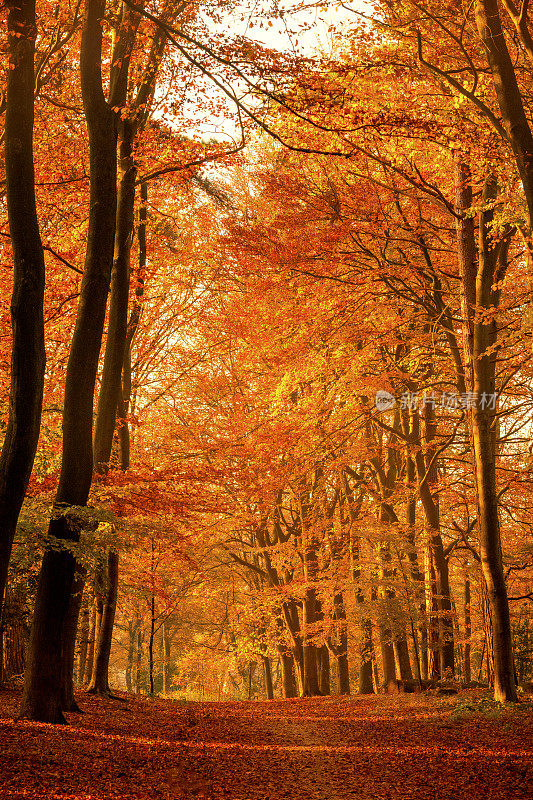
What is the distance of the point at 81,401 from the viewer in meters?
8.98

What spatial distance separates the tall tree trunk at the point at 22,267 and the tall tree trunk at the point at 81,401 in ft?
4.93

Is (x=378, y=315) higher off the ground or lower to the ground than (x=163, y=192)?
lower

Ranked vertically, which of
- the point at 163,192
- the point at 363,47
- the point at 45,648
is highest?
the point at 163,192

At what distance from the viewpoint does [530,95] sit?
10.1m

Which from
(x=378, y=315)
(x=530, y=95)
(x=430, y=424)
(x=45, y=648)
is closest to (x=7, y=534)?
(x=45, y=648)

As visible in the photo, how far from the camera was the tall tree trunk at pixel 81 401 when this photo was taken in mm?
8164

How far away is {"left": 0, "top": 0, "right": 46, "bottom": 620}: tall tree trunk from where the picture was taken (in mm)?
6492

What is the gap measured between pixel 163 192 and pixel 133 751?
574 inches

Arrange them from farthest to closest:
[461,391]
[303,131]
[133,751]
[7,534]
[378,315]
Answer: [378,315] < [461,391] < [303,131] < [133,751] < [7,534]

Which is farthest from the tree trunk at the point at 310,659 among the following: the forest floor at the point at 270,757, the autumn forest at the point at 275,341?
the forest floor at the point at 270,757

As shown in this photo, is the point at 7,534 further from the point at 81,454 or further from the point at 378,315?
the point at 378,315

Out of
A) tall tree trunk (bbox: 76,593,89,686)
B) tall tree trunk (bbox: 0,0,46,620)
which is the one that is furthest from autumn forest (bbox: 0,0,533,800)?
tall tree trunk (bbox: 76,593,89,686)

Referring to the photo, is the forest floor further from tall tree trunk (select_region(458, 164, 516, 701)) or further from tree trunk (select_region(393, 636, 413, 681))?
tree trunk (select_region(393, 636, 413, 681))

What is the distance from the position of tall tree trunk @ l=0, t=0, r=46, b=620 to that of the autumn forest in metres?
0.03
